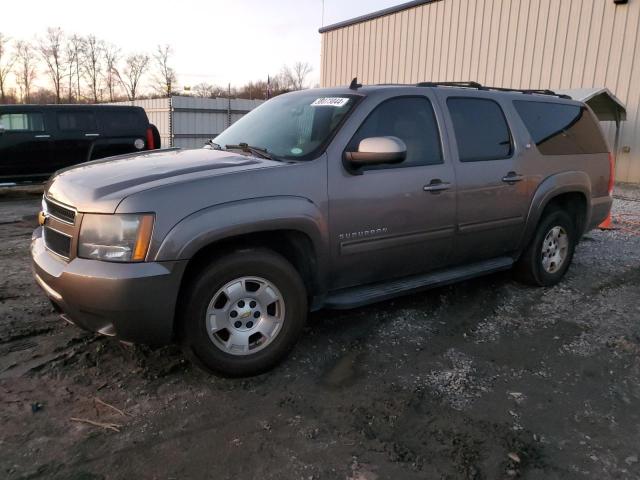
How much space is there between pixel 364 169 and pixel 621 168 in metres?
13.3

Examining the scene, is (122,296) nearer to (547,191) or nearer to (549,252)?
(547,191)

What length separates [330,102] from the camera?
392 cm

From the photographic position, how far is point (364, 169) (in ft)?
11.9

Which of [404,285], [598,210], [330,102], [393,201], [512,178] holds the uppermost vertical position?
[330,102]

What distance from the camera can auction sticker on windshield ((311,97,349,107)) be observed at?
3831mm

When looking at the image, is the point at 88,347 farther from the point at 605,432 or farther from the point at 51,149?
the point at 51,149

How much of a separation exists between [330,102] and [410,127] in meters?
0.64

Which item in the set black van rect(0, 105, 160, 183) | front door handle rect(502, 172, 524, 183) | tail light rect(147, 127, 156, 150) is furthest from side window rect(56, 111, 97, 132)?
front door handle rect(502, 172, 524, 183)

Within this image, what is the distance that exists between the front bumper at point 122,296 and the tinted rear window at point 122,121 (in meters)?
9.38

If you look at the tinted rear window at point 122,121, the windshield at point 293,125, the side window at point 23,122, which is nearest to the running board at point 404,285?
the windshield at point 293,125

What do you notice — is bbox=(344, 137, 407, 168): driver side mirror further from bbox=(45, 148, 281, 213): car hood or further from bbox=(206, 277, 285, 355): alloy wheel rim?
bbox=(206, 277, 285, 355): alloy wheel rim

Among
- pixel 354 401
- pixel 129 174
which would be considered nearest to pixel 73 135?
pixel 129 174

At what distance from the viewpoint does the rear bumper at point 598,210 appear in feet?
18.1

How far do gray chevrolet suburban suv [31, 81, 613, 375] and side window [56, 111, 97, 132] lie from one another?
817 centimetres
